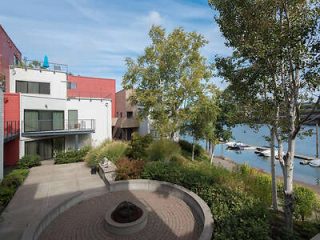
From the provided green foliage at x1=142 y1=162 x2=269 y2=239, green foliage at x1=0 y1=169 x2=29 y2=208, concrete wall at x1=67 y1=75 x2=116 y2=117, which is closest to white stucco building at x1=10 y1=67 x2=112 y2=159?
green foliage at x1=0 y1=169 x2=29 y2=208

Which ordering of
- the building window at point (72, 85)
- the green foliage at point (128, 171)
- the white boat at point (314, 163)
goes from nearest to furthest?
the green foliage at point (128, 171) < the white boat at point (314, 163) < the building window at point (72, 85)

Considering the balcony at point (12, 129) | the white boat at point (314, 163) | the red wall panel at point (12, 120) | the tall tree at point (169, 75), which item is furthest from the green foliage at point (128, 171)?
the white boat at point (314, 163)

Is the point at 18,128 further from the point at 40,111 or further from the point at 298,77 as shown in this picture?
the point at 298,77

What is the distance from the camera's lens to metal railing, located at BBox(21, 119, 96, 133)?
1766cm

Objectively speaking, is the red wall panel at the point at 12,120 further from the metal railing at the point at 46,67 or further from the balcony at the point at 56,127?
the metal railing at the point at 46,67

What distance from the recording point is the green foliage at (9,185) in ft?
29.8

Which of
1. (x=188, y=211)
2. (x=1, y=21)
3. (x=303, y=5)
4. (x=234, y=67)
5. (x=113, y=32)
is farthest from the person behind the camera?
(x=1, y=21)

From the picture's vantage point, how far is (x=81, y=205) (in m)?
8.40

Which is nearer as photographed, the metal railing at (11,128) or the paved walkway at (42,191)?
the paved walkway at (42,191)

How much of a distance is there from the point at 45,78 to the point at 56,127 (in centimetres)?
477

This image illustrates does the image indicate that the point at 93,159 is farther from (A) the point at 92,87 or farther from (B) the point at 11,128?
(A) the point at 92,87

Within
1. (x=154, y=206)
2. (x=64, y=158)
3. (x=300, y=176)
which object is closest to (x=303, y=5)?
(x=154, y=206)

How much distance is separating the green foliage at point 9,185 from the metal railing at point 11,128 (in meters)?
3.91

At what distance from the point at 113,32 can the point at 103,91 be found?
703 inches
